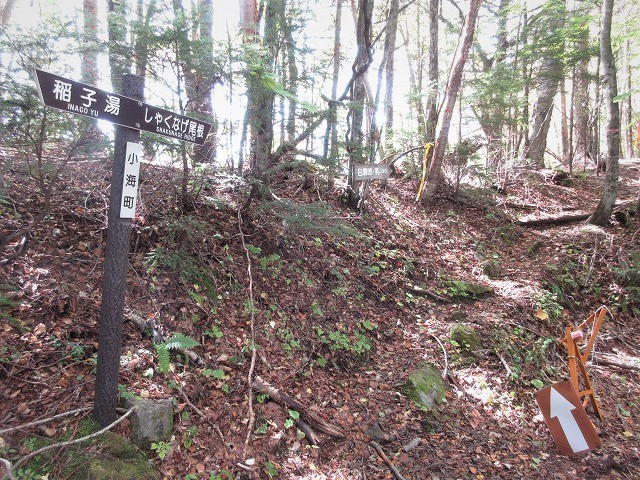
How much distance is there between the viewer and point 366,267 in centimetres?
667

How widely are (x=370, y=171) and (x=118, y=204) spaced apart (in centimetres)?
480

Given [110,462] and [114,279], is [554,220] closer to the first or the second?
[114,279]

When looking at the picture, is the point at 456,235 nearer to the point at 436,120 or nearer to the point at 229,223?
the point at 436,120

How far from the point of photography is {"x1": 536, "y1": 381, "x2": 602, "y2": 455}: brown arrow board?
12.9ft

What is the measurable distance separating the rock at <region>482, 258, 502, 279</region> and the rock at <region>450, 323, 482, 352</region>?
2.35m

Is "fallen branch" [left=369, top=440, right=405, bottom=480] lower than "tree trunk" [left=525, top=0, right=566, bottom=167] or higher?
lower

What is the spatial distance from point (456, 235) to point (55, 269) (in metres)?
8.16

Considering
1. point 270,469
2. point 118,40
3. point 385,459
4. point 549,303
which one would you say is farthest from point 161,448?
point 549,303

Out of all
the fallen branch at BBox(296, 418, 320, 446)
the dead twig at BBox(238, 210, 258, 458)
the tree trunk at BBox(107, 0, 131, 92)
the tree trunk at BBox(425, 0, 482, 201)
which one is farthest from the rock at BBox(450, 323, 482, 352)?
the tree trunk at BBox(107, 0, 131, 92)

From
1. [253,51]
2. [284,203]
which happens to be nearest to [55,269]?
[284,203]

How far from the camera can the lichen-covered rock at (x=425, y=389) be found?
4.45m

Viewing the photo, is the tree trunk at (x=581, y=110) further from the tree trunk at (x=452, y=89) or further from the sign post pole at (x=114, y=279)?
the sign post pole at (x=114, y=279)

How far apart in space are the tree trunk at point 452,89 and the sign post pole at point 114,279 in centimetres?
811

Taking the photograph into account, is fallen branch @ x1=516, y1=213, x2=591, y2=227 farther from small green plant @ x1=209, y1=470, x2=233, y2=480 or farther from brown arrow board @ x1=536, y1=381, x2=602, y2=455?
small green plant @ x1=209, y1=470, x2=233, y2=480
